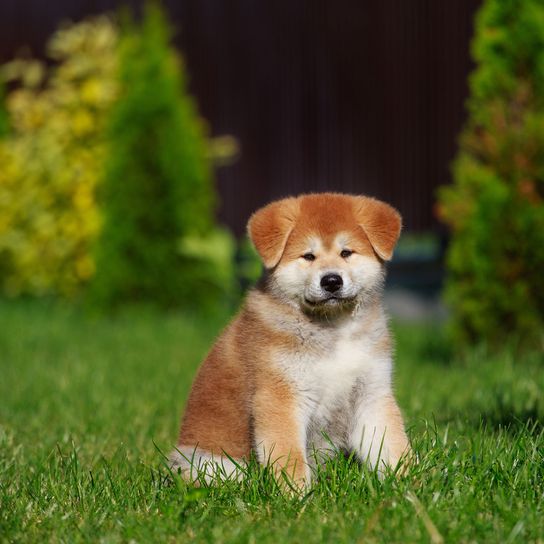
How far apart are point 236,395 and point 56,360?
185 inches

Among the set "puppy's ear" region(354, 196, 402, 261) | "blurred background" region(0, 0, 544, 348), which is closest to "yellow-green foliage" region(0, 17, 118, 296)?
"blurred background" region(0, 0, 544, 348)

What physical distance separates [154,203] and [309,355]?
7582 millimetres

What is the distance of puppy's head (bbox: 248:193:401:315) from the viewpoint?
11.7 ft

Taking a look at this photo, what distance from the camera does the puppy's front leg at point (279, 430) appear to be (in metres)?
3.36

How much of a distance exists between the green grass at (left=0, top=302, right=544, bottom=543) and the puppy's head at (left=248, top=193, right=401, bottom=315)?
0.67m

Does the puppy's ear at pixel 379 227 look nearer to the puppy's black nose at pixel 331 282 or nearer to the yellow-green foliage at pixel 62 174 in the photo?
the puppy's black nose at pixel 331 282

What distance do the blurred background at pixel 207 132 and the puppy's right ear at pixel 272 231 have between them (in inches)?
274

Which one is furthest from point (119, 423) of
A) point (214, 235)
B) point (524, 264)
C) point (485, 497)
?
point (214, 235)

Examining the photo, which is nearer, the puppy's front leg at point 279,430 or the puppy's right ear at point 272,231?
the puppy's front leg at point 279,430

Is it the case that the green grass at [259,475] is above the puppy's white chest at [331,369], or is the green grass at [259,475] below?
below

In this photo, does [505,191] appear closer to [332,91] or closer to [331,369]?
[331,369]

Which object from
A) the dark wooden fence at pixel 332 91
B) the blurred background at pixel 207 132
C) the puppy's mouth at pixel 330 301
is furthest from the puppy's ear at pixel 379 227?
the dark wooden fence at pixel 332 91

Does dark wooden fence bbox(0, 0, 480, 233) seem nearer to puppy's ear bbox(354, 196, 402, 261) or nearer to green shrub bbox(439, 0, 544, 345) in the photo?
green shrub bbox(439, 0, 544, 345)

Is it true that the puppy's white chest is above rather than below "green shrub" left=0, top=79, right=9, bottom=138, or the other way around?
below
